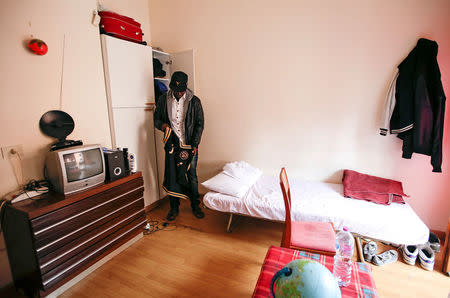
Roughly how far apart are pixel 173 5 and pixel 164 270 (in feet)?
10.4

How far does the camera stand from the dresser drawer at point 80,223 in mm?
1519

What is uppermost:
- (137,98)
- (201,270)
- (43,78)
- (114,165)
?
(43,78)

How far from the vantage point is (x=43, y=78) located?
5.99ft

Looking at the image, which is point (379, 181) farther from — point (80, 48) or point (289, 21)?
point (80, 48)

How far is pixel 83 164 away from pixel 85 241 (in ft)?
2.06

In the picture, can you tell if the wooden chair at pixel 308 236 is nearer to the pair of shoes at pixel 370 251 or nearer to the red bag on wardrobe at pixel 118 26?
the pair of shoes at pixel 370 251

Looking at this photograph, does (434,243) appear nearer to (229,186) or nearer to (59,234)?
(229,186)

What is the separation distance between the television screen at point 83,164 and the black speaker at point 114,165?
0.10 metres

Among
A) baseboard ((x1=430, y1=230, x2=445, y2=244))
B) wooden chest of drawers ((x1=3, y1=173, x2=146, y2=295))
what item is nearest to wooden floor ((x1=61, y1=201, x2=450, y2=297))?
wooden chest of drawers ((x1=3, y1=173, x2=146, y2=295))

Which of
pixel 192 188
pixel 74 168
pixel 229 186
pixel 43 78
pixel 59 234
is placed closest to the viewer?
pixel 59 234

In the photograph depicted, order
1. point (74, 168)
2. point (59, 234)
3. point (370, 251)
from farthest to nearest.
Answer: point (370, 251)
point (74, 168)
point (59, 234)

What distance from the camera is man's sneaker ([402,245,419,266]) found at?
1.89 m

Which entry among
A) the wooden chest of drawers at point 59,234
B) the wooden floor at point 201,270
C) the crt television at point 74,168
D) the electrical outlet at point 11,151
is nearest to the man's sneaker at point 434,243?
the wooden floor at point 201,270

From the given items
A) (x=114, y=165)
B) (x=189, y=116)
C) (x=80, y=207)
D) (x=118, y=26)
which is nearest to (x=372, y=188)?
(x=189, y=116)
